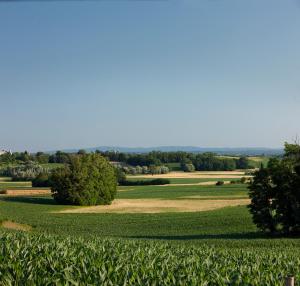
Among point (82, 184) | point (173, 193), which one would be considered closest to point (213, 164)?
point (173, 193)

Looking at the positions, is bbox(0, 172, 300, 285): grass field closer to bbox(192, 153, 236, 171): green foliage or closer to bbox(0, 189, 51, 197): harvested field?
bbox(0, 189, 51, 197): harvested field

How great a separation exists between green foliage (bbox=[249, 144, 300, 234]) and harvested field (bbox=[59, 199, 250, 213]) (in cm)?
2690

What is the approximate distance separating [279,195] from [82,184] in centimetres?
4209

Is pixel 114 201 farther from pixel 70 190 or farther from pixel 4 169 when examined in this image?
pixel 4 169

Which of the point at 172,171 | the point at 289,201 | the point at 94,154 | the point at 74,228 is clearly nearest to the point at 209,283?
the point at 289,201

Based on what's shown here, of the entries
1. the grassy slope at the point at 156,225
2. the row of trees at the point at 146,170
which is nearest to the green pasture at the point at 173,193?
the grassy slope at the point at 156,225

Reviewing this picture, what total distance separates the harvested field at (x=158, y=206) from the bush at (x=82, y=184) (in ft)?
7.83

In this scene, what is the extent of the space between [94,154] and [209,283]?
66416 millimetres

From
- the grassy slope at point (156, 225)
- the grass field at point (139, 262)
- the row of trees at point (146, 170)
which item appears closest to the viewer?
the grass field at point (139, 262)

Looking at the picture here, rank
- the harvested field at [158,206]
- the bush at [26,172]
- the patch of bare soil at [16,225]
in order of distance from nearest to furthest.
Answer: the patch of bare soil at [16,225] < the harvested field at [158,206] < the bush at [26,172]

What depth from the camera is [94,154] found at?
7731 cm

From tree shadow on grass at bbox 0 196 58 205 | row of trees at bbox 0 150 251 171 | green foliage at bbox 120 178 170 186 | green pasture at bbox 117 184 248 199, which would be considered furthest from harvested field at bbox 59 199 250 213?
row of trees at bbox 0 150 251 171

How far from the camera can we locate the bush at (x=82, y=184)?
7112 cm

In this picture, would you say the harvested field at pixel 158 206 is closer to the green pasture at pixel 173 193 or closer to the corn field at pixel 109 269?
the green pasture at pixel 173 193
